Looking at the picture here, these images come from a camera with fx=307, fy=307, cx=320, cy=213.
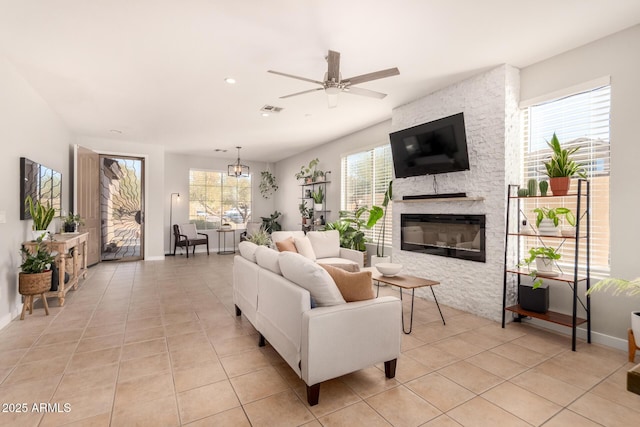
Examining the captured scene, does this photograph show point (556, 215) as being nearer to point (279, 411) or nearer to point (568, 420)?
point (568, 420)

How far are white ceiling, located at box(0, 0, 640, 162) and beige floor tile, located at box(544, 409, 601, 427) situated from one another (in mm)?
2916

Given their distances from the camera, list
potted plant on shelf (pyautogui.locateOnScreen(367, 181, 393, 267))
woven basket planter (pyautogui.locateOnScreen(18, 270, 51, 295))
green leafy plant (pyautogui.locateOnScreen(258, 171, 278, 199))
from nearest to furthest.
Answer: woven basket planter (pyautogui.locateOnScreen(18, 270, 51, 295)), potted plant on shelf (pyautogui.locateOnScreen(367, 181, 393, 267)), green leafy plant (pyautogui.locateOnScreen(258, 171, 278, 199))

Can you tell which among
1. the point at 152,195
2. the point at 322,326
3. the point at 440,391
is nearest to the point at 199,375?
the point at 322,326

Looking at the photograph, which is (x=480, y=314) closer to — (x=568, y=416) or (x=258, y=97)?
(x=568, y=416)

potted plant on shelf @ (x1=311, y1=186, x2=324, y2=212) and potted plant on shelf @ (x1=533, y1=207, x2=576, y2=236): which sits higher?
potted plant on shelf @ (x1=311, y1=186, x2=324, y2=212)

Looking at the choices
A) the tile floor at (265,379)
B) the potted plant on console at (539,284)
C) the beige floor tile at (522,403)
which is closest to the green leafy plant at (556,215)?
the potted plant on console at (539,284)

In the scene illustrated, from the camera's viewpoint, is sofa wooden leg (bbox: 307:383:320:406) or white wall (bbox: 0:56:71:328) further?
white wall (bbox: 0:56:71:328)

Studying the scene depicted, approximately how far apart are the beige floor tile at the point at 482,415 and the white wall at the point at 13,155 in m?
4.35

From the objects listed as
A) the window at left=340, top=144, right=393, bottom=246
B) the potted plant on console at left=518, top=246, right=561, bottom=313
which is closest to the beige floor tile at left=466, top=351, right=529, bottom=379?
the potted plant on console at left=518, top=246, right=561, bottom=313

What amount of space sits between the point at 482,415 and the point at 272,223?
7.89m

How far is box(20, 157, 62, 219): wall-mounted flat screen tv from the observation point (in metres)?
3.63

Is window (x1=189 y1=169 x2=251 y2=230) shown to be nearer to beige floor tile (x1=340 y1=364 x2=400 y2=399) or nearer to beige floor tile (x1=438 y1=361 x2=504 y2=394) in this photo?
beige floor tile (x1=340 y1=364 x2=400 y2=399)

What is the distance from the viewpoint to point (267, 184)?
9844 millimetres

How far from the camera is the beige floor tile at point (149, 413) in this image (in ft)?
5.88
